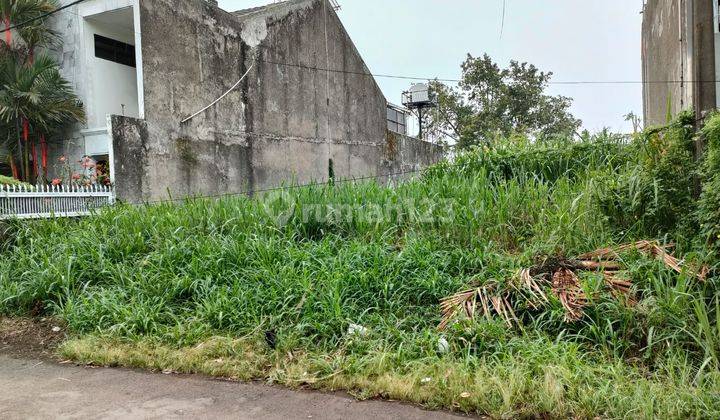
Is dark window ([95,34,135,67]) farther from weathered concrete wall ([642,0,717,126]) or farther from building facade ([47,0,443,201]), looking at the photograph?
weathered concrete wall ([642,0,717,126])

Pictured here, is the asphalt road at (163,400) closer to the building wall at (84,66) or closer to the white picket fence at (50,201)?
the white picket fence at (50,201)

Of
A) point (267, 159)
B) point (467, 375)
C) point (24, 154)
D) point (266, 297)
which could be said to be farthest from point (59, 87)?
point (467, 375)

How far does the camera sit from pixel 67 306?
4.30 metres

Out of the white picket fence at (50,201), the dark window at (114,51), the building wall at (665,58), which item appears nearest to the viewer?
the building wall at (665,58)

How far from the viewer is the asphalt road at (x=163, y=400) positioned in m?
2.66

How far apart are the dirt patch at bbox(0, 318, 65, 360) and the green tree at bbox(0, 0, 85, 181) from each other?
4949 mm

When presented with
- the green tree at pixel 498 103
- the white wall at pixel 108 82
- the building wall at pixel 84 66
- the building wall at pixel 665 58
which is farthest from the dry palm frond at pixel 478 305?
the green tree at pixel 498 103

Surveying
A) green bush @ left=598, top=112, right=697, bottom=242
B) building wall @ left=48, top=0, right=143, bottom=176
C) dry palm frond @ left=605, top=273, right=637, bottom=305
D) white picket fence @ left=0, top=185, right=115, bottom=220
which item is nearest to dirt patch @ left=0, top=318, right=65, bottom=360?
white picket fence @ left=0, top=185, right=115, bottom=220

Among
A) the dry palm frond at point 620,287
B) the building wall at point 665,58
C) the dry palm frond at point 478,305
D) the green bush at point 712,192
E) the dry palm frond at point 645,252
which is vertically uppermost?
the building wall at point 665,58

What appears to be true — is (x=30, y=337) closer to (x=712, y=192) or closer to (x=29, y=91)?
(x=712, y=192)

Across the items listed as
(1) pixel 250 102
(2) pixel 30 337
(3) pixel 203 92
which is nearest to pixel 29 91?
(3) pixel 203 92

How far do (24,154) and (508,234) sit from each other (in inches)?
343

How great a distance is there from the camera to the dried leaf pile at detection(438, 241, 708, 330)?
3.34m

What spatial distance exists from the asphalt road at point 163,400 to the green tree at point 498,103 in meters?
18.8
